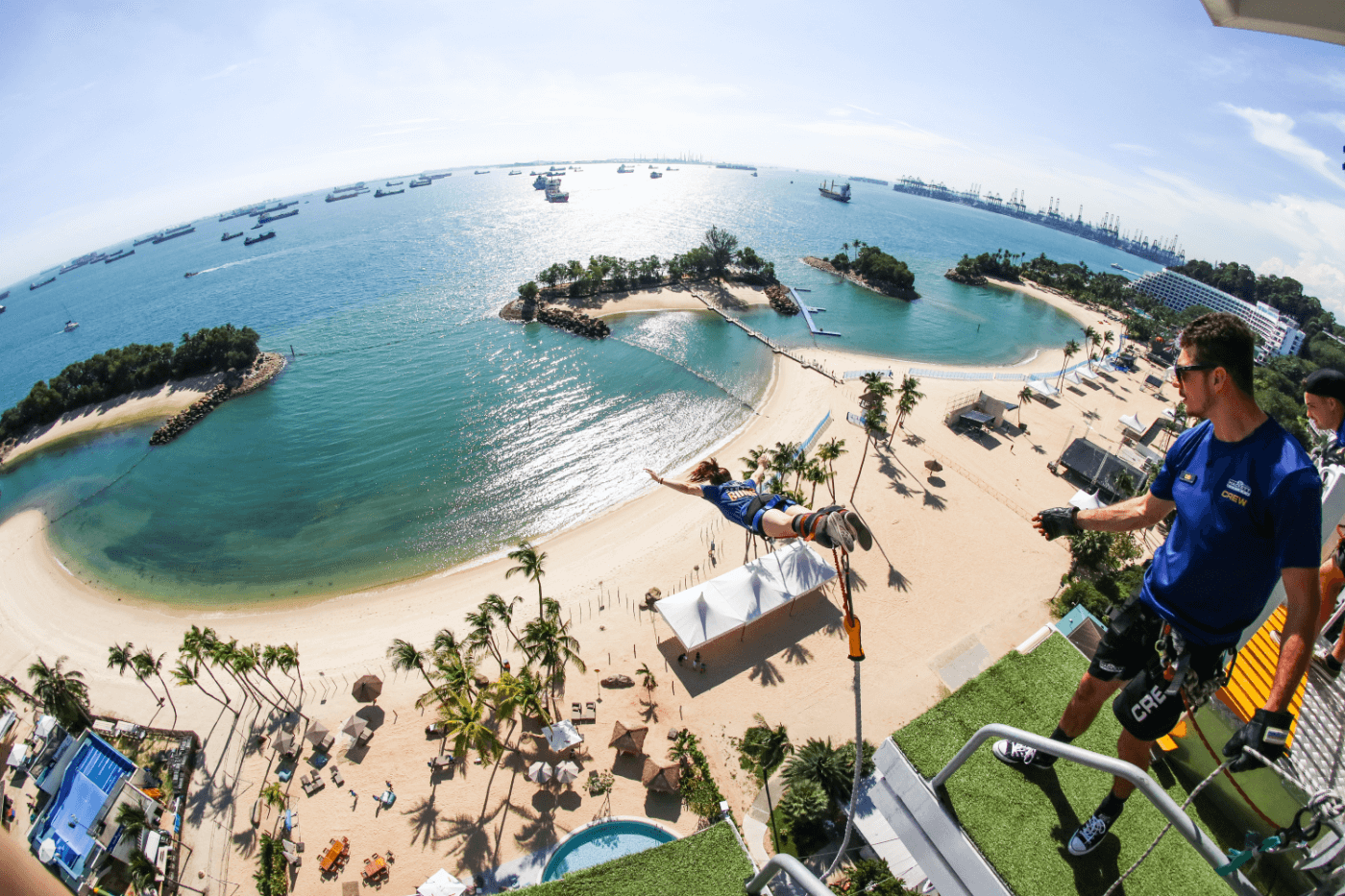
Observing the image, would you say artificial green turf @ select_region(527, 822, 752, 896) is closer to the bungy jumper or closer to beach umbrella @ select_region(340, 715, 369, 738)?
the bungy jumper

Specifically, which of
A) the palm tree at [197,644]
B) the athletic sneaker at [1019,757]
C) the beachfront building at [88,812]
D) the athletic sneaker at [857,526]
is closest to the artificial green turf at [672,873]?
the athletic sneaker at [1019,757]

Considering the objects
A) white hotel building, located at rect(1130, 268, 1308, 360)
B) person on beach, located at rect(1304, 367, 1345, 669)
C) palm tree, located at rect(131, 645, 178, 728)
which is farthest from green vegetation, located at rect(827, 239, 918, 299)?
palm tree, located at rect(131, 645, 178, 728)

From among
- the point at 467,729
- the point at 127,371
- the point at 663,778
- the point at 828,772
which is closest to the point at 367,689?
the point at 467,729

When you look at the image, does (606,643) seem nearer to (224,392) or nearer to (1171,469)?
(1171,469)

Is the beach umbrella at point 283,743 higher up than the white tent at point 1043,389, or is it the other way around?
the white tent at point 1043,389

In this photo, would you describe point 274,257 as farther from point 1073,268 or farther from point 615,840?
point 1073,268

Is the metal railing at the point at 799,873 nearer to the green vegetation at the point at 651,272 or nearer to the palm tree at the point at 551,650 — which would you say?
the palm tree at the point at 551,650
